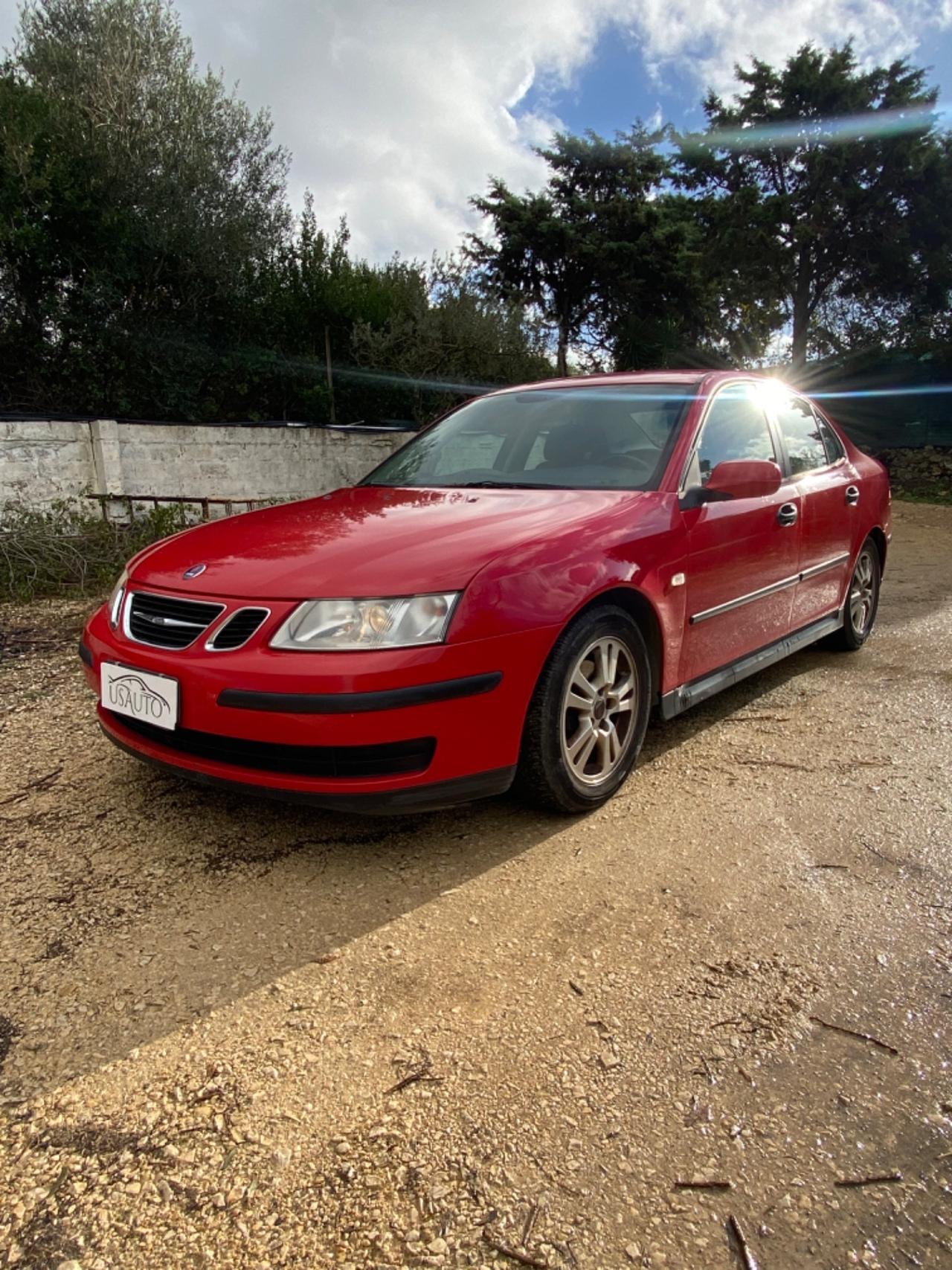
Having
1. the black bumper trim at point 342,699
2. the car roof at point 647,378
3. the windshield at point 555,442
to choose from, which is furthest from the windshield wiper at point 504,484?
the black bumper trim at point 342,699

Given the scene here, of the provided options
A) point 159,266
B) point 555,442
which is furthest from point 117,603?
point 159,266

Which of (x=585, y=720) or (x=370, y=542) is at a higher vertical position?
(x=370, y=542)

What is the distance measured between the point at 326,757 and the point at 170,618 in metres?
0.67

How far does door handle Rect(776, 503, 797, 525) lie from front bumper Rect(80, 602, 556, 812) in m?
1.66

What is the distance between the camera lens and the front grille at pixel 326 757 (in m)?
2.20

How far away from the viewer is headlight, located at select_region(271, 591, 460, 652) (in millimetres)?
2186

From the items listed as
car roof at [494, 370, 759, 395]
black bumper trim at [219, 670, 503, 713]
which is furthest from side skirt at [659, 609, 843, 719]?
car roof at [494, 370, 759, 395]

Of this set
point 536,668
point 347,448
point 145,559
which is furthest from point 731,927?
point 347,448

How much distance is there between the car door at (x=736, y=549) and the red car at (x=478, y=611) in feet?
0.04

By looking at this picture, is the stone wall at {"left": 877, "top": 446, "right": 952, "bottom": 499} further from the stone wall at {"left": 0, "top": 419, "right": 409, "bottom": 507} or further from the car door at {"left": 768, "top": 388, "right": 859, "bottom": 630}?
the car door at {"left": 768, "top": 388, "right": 859, "bottom": 630}

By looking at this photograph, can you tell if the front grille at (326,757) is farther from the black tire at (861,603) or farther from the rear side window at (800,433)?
Answer: the black tire at (861,603)

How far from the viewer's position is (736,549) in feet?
10.5

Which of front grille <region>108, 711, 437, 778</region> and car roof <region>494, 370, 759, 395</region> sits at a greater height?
car roof <region>494, 370, 759, 395</region>

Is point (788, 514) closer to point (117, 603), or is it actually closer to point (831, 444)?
point (831, 444)
